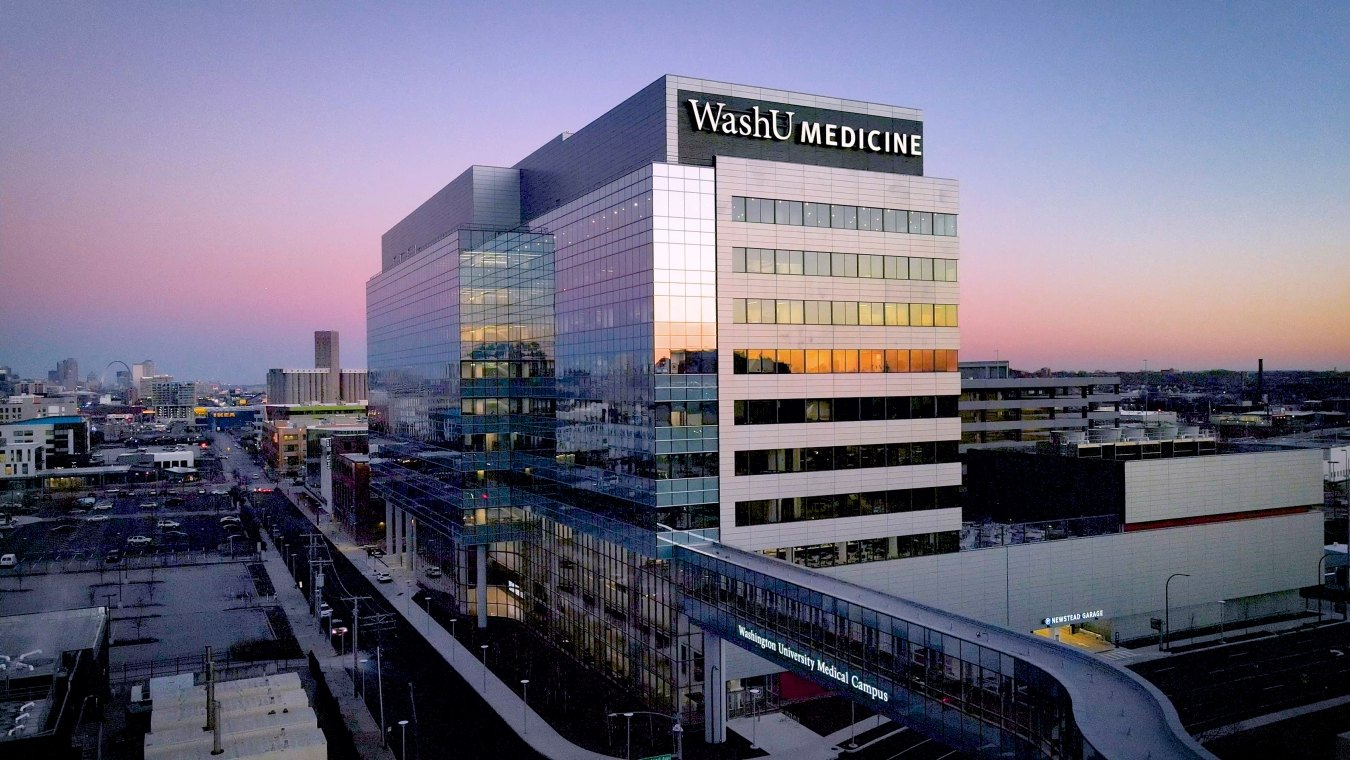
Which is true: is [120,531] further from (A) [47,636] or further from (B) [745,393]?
(B) [745,393]

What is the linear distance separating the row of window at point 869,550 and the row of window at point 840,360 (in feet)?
40.4

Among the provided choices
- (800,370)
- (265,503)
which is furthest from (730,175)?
(265,503)

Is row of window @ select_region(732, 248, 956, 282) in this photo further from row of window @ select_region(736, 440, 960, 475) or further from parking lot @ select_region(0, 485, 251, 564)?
parking lot @ select_region(0, 485, 251, 564)

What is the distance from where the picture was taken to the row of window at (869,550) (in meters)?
63.3

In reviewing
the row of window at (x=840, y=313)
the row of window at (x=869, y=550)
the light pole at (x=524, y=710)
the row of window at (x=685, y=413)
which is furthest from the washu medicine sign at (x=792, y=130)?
the light pole at (x=524, y=710)

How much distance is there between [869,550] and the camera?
65.4 metres

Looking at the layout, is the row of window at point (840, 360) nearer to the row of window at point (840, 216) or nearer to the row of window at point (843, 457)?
the row of window at point (843, 457)

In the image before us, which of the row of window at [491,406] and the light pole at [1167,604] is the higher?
the row of window at [491,406]

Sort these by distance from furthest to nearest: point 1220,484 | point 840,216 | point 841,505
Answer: point 1220,484, point 840,216, point 841,505

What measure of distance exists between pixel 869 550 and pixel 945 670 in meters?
29.6

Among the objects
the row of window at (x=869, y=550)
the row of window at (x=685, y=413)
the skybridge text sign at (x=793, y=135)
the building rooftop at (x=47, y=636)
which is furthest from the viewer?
the row of window at (x=869, y=550)

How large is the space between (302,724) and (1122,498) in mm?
63770

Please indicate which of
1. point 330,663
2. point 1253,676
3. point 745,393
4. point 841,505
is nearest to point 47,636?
point 330,663

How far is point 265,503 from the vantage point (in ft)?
605
